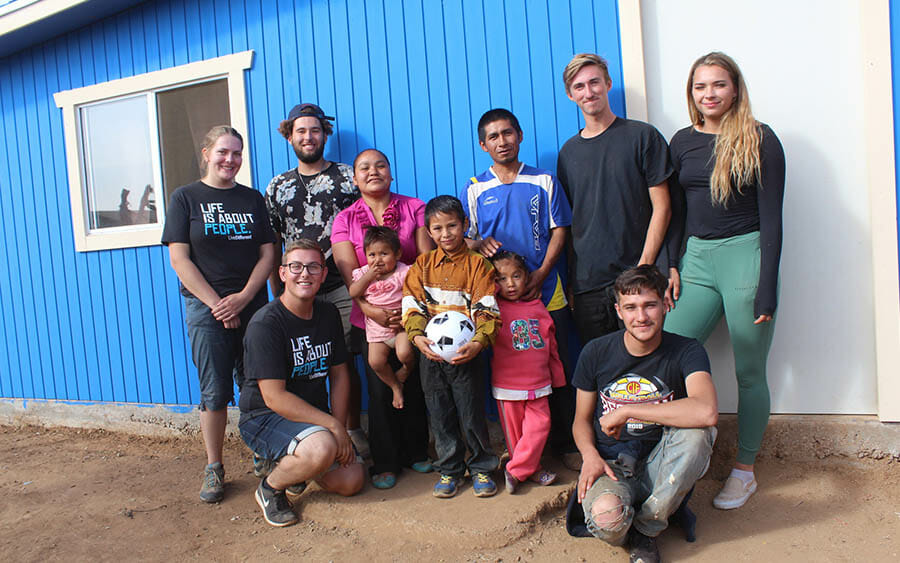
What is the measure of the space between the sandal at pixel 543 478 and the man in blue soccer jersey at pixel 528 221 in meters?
0.25

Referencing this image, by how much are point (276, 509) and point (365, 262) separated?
1.37 m

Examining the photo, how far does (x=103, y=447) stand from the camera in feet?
16.1

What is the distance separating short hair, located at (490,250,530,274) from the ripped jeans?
1103mm

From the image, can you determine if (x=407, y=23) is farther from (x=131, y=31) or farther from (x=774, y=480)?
(x=774, y=480)

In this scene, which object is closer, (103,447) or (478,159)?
(478,159)

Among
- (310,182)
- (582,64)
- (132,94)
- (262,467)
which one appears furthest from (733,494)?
(132,94)

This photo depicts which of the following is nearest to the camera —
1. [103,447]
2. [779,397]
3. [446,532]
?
[446,532]

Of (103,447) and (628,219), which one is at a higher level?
(628,219)

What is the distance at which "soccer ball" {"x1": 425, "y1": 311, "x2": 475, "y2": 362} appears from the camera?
3.00m

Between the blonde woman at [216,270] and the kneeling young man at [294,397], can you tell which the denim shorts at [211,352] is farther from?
the kneeling young man at [294,397]

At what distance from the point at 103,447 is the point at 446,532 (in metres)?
3.42

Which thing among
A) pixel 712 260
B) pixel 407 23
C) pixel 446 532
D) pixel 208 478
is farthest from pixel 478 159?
pixel 208 478

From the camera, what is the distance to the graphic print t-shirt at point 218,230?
3.48 m

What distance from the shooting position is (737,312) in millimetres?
3020
